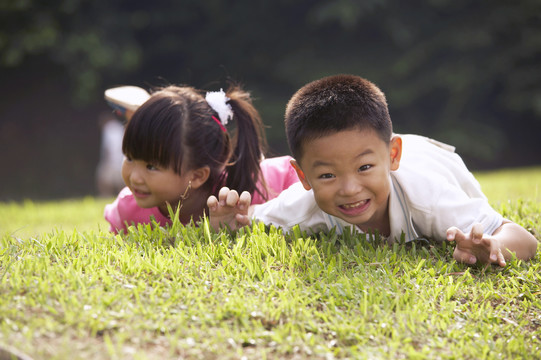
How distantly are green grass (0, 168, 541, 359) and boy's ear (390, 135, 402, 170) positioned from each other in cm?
48

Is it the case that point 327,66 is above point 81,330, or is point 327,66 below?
above

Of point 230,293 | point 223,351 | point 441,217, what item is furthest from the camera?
point 441,217

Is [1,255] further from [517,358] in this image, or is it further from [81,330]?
[517,358]

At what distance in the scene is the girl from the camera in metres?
3.65

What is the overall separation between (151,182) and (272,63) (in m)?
15.5

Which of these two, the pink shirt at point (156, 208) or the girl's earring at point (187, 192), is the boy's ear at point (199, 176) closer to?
the girl's earring at point (187, 192)

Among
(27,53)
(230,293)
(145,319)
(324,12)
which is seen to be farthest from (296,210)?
(27,53)

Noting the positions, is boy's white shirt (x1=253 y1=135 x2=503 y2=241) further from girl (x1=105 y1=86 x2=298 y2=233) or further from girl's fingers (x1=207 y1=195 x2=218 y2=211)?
girl (x1=105 y1=86 x2=298 y2=233)

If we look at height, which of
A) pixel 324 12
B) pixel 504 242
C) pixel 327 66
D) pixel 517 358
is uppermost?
pixel 324 12

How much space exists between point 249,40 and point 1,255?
16666 mm

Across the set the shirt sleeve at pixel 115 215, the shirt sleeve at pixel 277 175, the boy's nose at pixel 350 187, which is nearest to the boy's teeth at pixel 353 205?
the boy's nose at pixel 350 187

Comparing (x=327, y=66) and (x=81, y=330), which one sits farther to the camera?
(x=327, y=66)

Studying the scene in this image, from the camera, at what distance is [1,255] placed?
2686 millimetres

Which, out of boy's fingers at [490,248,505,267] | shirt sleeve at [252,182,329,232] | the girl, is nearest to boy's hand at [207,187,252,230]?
shirt sleeve at [252,182,329,232]
